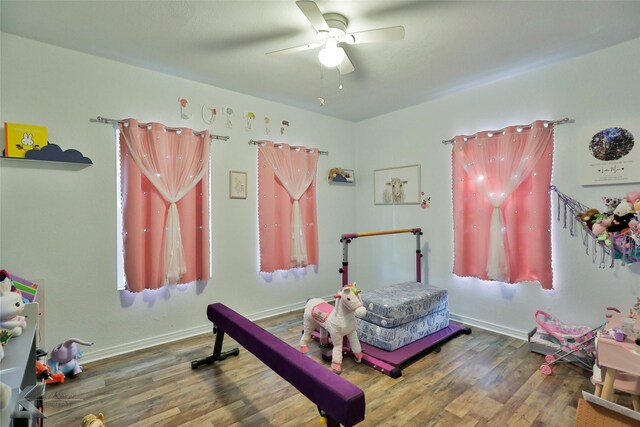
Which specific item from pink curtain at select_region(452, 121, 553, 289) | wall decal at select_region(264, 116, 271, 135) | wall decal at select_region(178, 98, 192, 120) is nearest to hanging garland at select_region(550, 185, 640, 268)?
pink curtain at select_region(452, 121, 553, 289)

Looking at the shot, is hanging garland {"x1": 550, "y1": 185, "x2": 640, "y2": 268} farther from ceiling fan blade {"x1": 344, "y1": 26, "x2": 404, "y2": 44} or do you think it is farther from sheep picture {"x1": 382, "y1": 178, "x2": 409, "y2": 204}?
ceiling fan blade {"x1": 344, "y1": 26, "x2": 404, "y2": 44}

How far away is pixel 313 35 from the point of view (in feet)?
7.68

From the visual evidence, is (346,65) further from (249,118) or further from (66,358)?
(66,358)

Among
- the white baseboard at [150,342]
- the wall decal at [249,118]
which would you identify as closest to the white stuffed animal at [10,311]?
the white baseboard at [150,342]

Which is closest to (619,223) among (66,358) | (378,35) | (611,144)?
(611,144)

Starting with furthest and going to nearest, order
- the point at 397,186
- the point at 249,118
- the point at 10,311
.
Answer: the point at 397,186
the point at 249,118
the point at 10,311

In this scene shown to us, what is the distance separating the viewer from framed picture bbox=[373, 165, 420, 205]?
3930 millimetres

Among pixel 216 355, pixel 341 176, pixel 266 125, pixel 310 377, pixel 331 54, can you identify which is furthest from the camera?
pixel 341 176

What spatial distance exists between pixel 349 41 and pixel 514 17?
114 centimetres

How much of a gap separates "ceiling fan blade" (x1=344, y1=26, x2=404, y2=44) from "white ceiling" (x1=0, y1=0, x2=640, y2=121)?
163 millimetres

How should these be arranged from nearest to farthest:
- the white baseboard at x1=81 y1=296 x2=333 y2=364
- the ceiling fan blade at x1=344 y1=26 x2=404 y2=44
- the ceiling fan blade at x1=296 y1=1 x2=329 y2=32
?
the ceiling fan blade at x1=296 y1=1 x2=329 y2=32, the ceiling fan blade at x1=344 y1=26 x2=404 y2=44, the white baseboard at x1=81 y1=296 x2=333 y2=364

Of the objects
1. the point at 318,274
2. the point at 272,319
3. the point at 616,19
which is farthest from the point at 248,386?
the point at 616,19

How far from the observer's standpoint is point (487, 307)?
3330 mm

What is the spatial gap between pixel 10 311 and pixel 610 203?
395cm
